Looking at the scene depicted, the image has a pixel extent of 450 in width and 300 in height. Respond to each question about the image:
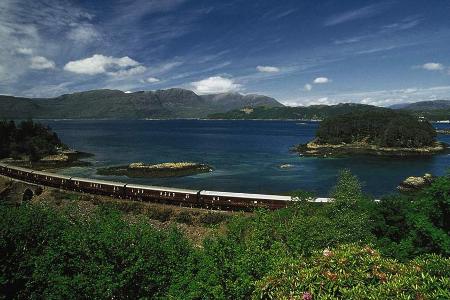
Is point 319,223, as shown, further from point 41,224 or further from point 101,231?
point 41,224

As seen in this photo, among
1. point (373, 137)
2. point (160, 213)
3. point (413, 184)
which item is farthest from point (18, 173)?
point (373, 137)

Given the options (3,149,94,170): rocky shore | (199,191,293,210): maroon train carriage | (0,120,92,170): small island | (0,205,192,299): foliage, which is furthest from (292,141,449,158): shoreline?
(0,205,192,299): foliage

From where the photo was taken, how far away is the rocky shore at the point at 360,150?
13388cm

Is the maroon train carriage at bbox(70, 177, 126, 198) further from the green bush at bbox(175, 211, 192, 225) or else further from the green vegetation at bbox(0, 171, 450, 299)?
the green vegetation at bbox(0, 171, 450, 299)

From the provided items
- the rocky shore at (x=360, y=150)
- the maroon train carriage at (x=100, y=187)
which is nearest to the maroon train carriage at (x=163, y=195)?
the maroon train carriage at (x=100, y=187)

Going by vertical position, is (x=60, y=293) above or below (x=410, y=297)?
below

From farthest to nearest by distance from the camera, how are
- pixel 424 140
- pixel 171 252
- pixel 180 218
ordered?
pixel 424 140
pixel 180 218
pixel 171 252

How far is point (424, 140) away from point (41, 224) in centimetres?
15041

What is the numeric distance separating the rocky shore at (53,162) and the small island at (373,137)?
8077 cm

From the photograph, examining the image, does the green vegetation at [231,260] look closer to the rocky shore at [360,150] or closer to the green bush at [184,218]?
the green bush at [184,218]

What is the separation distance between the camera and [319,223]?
26.3 metres

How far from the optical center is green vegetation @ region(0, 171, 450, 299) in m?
12.7

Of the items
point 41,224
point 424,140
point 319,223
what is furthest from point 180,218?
point 424,140

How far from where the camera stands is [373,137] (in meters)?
158
